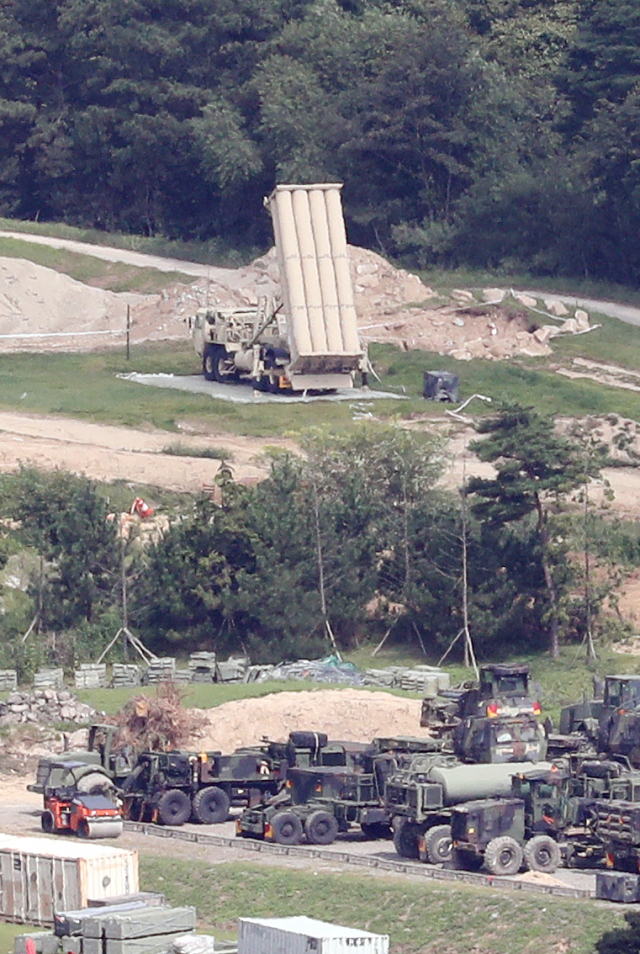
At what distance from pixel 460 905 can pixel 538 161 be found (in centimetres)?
5972

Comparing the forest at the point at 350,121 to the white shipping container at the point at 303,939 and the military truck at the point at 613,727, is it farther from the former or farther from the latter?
the white shipping container at the point at 303,939

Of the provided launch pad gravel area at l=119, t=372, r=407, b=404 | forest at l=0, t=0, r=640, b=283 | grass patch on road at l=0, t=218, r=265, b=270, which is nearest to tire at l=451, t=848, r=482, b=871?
launch pad gravel area at l=119, t=372, r=407, b=404

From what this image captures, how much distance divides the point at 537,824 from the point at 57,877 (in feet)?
24.4

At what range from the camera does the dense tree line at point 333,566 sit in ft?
167

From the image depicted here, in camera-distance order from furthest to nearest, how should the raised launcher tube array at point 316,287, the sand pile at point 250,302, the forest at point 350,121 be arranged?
the forest at point 350,121, the sand pile at point 250,302, the raised launcher tube array at point 316,287

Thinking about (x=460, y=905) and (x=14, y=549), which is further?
(x=14, y=549)

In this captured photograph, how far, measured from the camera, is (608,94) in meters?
81.6

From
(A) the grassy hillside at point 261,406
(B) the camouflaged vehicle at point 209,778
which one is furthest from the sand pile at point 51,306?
(B) the camouflaged vehicle at point 209,778

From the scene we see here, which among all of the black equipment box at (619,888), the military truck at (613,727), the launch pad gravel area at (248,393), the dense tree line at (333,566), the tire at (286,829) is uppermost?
the launch pad gravel area at (248,393)

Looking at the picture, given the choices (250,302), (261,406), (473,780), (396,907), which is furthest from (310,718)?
(250,302)

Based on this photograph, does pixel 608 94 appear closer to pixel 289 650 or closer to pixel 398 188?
pixel 398 188

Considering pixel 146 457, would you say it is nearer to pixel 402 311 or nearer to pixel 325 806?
pixel 402 311

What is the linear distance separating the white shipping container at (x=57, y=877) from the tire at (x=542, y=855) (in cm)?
583

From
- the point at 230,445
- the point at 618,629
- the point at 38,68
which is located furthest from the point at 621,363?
the point at 38,68
